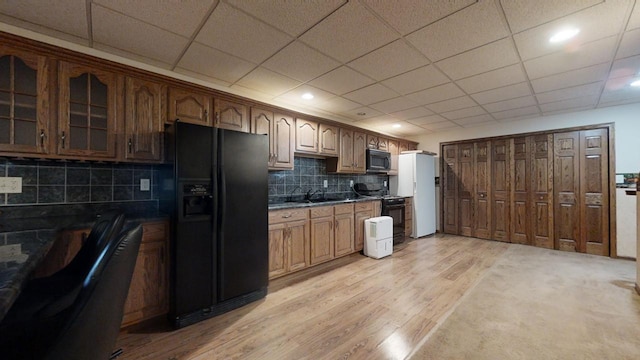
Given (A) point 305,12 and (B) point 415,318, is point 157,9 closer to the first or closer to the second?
(A) point 305,12

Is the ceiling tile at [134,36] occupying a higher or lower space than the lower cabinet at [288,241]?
higher

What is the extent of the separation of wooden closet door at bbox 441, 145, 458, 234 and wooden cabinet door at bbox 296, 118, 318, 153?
11.5 ft

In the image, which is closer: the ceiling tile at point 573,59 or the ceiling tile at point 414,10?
the ceiling tile at point 414,10

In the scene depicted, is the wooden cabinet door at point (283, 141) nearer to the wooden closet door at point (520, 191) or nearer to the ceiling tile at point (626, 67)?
the ceiling tile at point (626, 67)

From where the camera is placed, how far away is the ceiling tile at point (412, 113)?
4012 millimetres

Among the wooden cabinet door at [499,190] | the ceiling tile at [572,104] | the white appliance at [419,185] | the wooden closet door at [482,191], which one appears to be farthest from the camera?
the white appliance at [419,185]

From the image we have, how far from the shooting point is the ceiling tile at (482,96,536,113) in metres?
3.58

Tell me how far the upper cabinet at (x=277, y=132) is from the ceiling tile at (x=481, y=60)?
6.41 ft

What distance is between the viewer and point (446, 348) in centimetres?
184

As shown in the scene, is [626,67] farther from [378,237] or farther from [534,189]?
[378,237]

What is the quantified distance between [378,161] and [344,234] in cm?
178

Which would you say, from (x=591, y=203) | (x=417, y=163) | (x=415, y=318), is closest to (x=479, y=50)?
(x=415, y=318)

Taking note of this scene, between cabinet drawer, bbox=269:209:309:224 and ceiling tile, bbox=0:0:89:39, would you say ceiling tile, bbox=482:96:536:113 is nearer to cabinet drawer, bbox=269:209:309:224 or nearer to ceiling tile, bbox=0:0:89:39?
cabinet drawer, bbox=269:209:309:224

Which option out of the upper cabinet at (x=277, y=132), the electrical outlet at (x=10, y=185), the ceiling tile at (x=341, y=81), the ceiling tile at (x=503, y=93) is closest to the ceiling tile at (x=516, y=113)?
the ceiling tile at (x=503, y=93)
